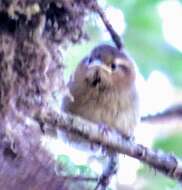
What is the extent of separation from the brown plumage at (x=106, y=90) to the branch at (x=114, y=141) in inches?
12.6

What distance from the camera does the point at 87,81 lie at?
3441mm

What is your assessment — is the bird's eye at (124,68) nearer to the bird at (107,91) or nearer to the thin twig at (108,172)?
the bird at (107,91)

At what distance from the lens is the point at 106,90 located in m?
3.41

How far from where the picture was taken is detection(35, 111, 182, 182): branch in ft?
8.96

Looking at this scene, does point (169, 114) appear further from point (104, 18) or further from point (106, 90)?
point (104, 18)

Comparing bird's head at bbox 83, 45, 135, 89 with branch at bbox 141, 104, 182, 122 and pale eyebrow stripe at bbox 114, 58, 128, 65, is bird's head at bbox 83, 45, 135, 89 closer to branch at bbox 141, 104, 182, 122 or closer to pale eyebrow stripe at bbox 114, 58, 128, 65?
pale eyebrow stripe at bbox 114, 58, 128, 65

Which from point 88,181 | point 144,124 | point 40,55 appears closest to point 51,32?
point 40,55

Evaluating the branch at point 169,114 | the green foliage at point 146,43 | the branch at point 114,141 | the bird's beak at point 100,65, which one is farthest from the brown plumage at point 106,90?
the green foliage at point 146,43

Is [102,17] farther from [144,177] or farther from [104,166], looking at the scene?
[144,177]

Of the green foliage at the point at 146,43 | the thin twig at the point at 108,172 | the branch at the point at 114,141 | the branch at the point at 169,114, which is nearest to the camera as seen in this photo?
the branch at the point at 114,141

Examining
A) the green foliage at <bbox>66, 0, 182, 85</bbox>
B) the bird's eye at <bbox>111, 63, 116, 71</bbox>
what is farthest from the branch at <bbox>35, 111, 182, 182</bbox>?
the green foliage at <bbox>66, 0, 182, 85</bbox>

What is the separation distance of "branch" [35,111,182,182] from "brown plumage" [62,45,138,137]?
320 mm

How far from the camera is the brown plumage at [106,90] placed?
3.38m

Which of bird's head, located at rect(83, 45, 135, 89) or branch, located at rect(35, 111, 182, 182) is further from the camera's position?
bird's head, located at rect(83, 45, 135, 89)
